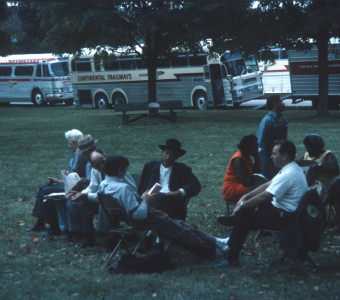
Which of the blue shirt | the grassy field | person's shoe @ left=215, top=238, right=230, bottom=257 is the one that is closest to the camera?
the grassy field

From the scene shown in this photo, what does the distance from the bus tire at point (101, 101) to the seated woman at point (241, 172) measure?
30.0 metres

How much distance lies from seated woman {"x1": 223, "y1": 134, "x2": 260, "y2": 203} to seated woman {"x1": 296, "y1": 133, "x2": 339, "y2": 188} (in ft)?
2.07

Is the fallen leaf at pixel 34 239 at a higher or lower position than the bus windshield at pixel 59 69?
lower

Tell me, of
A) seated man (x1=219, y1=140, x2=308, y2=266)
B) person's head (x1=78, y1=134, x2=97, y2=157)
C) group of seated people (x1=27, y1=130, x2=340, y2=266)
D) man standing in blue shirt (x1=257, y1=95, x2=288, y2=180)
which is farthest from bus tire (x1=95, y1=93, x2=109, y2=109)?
seated man (x1=219, y1=140, x2=308, y2=266)

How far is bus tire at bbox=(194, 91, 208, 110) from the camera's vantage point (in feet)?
113

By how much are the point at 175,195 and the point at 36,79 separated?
3715 centimetres

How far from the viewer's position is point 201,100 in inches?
1366

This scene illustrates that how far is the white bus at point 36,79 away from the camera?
1716 inches

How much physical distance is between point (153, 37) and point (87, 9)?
3446 mm

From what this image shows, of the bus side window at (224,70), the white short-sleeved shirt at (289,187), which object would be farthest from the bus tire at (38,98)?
the white short-sleeved shirt at (289,187)

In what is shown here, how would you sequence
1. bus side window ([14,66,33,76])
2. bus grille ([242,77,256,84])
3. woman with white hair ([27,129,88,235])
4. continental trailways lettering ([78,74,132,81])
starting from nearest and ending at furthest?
woman with white hair ([27,129,88,235]), bus grille ([242,77,256,84]), continental trailways lettering ([78,74,132,81]), bus side window ([14,66,33,76])

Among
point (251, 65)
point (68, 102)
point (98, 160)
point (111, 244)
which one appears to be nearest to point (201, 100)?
point (251, 65)

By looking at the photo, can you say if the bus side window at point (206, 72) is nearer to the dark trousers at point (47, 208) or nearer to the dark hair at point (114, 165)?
the dark trousers at point (47, 208)

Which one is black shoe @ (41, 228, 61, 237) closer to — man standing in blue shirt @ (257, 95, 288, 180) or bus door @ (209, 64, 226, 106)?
man standing in blue shirt @ (257, 95, 288, 180)
